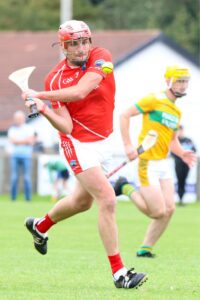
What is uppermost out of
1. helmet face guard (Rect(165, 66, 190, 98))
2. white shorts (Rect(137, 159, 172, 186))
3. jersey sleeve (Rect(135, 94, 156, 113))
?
helmet face guard (Rect(165, 66, 190, 98))

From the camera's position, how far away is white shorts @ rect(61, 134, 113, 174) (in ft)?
33.2

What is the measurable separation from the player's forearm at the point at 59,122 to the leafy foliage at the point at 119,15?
5551 cm

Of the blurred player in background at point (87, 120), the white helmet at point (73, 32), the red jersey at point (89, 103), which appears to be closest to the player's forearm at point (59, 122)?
the blurred player in background at point (87, 120)

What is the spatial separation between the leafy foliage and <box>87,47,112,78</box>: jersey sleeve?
182ft

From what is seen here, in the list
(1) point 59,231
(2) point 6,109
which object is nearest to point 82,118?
(1) point 59,231

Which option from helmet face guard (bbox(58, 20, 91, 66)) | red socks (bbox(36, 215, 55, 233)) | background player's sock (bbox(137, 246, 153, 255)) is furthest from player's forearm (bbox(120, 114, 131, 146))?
helmet face guard (bbox(58, 20, 91, 66))

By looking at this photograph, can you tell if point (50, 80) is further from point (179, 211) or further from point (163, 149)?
point (179, 211)

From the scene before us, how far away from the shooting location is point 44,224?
11.1 m

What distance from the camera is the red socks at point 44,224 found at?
11055mm

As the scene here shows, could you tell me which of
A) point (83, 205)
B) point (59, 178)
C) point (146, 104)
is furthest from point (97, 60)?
point (59, 178)

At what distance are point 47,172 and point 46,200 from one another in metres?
2.03

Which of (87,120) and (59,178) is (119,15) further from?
(87,120)

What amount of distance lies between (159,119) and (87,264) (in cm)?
222

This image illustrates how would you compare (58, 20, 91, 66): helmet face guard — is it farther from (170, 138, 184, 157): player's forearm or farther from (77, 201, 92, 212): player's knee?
(170, 138, 184, 157): player's forearm
